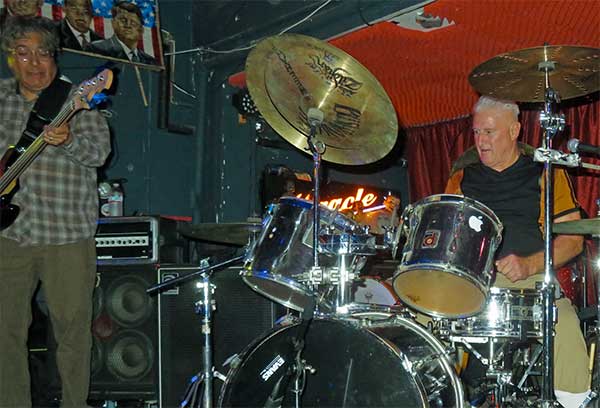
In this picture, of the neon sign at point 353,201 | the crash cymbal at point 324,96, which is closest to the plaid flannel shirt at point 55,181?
the crash cymbal at point 324,96

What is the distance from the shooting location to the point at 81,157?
138 inches

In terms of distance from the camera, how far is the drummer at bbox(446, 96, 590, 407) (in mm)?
3059

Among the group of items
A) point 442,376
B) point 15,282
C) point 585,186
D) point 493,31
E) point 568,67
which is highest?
point 493,31

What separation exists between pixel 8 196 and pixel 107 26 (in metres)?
2.25

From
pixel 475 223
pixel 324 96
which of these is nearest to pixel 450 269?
pixel 475 223

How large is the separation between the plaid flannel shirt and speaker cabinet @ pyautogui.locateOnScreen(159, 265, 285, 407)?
0.61 meters

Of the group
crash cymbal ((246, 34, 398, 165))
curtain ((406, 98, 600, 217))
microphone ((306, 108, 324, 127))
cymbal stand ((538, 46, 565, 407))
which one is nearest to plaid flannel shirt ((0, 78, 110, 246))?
crash cymbal ((246, 34, 398, 165))

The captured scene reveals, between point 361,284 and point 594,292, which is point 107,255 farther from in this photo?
point 594,292

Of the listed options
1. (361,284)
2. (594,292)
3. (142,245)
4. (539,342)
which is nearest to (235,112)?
(142,245)

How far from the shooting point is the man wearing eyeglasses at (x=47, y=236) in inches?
138

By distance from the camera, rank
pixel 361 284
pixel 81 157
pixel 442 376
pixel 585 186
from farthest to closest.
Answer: pixel 585 186 < pixel 361 284 < pixel 81 157 < pixel 442 376

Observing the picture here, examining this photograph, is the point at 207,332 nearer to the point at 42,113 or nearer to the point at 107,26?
the point at 42,113

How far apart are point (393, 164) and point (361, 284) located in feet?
10.2

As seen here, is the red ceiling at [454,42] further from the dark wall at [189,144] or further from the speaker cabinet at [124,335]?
the speaker cabinet at [124,335]
